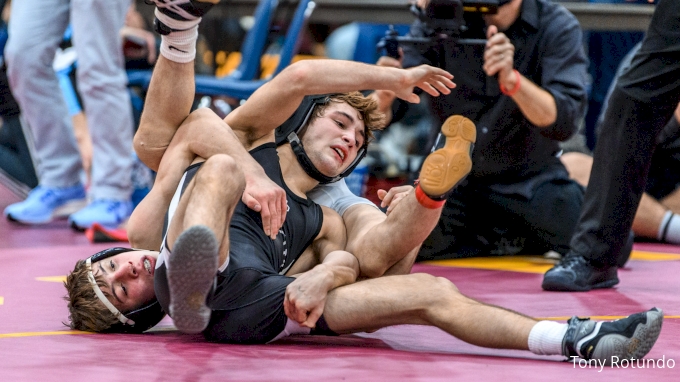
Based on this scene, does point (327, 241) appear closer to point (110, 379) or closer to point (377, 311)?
point (377, 311)

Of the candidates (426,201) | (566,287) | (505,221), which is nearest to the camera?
(426,201)

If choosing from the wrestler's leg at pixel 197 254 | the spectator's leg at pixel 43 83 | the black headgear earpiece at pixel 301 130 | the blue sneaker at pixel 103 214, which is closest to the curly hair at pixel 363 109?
Result: the black headgear earpiece at pixel 301 130

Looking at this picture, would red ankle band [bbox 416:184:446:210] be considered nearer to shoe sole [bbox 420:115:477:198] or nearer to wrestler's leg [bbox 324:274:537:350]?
shoe sole [bbox 420:115:477:198]

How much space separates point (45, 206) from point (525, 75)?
3035 mm

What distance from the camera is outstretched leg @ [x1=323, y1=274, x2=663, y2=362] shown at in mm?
2373

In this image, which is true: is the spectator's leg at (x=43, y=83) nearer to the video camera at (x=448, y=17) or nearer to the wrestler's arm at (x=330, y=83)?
the video camera at (x=448, y=17)

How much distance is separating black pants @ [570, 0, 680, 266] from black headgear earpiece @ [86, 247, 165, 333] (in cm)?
177

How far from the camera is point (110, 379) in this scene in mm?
2248

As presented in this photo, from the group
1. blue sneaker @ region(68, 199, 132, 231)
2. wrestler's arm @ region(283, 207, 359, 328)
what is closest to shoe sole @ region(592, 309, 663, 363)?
wrestler's arm @ region(283, 207, 359, 328)

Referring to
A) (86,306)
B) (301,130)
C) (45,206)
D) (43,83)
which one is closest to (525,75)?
(301,130)

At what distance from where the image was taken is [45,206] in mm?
5758

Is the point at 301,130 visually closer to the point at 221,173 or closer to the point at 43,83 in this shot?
the point at 221,173

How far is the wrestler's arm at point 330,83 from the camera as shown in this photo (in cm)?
301

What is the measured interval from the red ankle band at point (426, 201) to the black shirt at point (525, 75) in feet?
5.49
